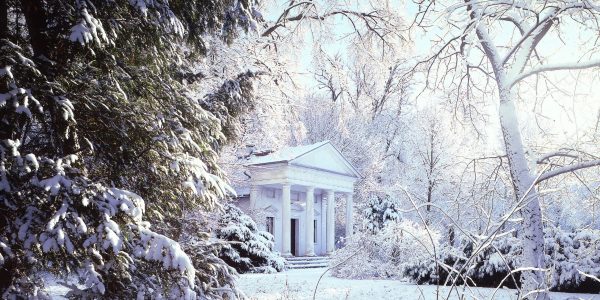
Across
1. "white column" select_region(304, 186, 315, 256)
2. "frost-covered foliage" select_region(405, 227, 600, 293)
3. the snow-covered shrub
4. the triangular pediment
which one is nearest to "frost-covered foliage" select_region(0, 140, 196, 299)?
"frost-covered foliage" select_region(405, 227, 600, 293)

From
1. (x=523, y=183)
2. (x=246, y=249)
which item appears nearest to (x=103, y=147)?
(x=523, y=183)

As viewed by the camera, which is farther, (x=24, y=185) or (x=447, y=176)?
(x=447, y=176)

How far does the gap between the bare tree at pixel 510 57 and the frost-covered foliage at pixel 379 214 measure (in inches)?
420

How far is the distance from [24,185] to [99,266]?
92cm

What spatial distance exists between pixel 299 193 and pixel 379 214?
9572 millimetres

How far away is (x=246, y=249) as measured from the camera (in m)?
18.6

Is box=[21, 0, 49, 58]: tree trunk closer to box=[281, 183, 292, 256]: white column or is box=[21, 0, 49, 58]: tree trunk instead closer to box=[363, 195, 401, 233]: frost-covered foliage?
box=[363, 195, 401, 233]: frost-covered foliage

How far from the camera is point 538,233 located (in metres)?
7.71

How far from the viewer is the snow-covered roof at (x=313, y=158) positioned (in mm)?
24922

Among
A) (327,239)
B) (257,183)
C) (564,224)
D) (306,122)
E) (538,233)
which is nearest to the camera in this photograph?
(538,233)

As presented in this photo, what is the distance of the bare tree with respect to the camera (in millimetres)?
6645

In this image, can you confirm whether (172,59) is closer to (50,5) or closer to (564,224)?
(50,5)

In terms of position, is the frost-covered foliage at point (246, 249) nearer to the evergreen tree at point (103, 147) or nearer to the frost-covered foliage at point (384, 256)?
the frost-covered foliage at point (384, 256)

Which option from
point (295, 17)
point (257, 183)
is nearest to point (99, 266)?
point (295, 17)
